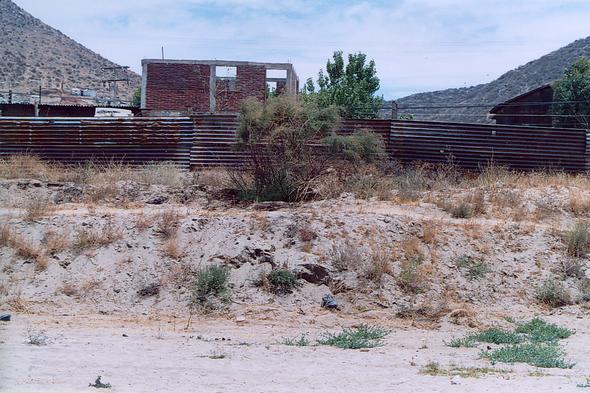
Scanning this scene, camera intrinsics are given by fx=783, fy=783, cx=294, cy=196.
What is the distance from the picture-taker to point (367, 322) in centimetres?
1552

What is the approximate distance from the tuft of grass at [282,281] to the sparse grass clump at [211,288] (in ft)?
3.07

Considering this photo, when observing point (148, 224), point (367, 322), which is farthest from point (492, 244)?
point (148, 224)

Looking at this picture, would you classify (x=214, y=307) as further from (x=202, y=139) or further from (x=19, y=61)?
(x=19, y=61)

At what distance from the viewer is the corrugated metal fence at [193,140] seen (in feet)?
84.2

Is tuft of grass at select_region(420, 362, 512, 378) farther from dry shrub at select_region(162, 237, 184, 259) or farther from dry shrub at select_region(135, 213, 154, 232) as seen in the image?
dry shrub at select_region(135, 213, 154, 232)

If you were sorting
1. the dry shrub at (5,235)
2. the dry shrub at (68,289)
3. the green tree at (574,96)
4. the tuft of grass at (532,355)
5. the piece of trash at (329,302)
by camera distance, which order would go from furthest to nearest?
the green tree at (574,96) → the dry shrub at (5,235) → the dry shrub at (68,289) → the piece of trash at (329,302) → the tuft of grass at (532,355)

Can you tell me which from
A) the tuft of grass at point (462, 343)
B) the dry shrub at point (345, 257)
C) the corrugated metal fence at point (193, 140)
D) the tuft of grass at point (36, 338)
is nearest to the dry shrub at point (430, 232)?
the dry shrub at point (345, 257)

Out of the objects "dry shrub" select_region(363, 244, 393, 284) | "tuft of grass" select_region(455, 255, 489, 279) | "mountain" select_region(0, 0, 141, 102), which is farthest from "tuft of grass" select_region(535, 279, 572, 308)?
"mountain" select_region(0, 0, 141, 102)

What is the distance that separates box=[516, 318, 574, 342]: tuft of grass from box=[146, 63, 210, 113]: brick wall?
31001 millimetres

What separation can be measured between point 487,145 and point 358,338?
48.9ft

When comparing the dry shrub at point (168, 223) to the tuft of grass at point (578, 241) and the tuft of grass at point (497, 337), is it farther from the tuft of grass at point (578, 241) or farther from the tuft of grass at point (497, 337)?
the tuft of grass at point (578, 241)

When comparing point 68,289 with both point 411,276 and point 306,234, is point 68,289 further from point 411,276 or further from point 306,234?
point 411,276

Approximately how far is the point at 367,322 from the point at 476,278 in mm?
3211

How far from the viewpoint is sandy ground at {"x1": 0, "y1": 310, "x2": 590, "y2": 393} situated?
9.62m
